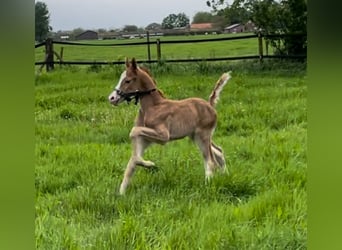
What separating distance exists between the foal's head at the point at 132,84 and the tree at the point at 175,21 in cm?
12

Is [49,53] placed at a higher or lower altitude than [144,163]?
higher

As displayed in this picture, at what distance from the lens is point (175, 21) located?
132 centimetres

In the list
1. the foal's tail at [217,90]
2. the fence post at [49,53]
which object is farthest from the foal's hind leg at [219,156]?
the fence post at [49,53]

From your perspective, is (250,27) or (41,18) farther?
(250,27)

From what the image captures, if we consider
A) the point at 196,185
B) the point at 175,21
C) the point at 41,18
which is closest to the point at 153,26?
the point at 175,21

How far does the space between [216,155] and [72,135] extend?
36cm

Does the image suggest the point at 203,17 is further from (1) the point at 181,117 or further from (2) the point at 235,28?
(1) the point at 181,117

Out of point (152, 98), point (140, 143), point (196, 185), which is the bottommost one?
point (196, 185)

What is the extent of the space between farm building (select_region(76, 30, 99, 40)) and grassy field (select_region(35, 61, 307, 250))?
0.25ft

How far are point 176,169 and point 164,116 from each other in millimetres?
134
